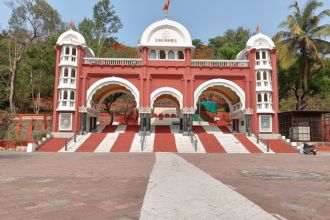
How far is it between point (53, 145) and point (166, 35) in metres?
15.5

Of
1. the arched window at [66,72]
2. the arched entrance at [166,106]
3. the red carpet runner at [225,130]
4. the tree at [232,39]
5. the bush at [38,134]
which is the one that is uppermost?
the tree at [232,39]

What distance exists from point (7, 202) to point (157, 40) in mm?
26239

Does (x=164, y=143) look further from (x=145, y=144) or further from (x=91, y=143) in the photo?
(x=91, y=143)

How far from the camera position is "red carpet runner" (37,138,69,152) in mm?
22683

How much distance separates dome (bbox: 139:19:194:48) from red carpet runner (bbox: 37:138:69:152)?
12685 mm

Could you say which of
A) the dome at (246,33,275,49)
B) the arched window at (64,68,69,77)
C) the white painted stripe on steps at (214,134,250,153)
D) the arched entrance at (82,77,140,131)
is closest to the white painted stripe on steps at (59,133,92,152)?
the arched entrance at (82,77,140,131)

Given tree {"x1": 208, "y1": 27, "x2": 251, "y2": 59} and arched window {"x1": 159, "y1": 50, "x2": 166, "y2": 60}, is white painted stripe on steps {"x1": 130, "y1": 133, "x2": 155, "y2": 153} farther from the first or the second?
tree {"x1": 208, "y1": 27, "x2": 251, "y2": 59}

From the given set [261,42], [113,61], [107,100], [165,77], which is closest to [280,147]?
[261,42]

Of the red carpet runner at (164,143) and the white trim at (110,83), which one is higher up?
the white trim at (110,83)

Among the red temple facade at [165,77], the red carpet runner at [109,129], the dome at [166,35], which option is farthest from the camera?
the red carpet runner at [109,129]

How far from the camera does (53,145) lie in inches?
938

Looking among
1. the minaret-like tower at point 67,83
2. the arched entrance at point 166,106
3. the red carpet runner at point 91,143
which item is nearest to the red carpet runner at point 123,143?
the red carpet runner at point 91,143

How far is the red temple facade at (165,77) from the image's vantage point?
27922 millimetres

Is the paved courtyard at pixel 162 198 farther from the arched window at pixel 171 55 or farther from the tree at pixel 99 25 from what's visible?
the tree at pixel 99 25
